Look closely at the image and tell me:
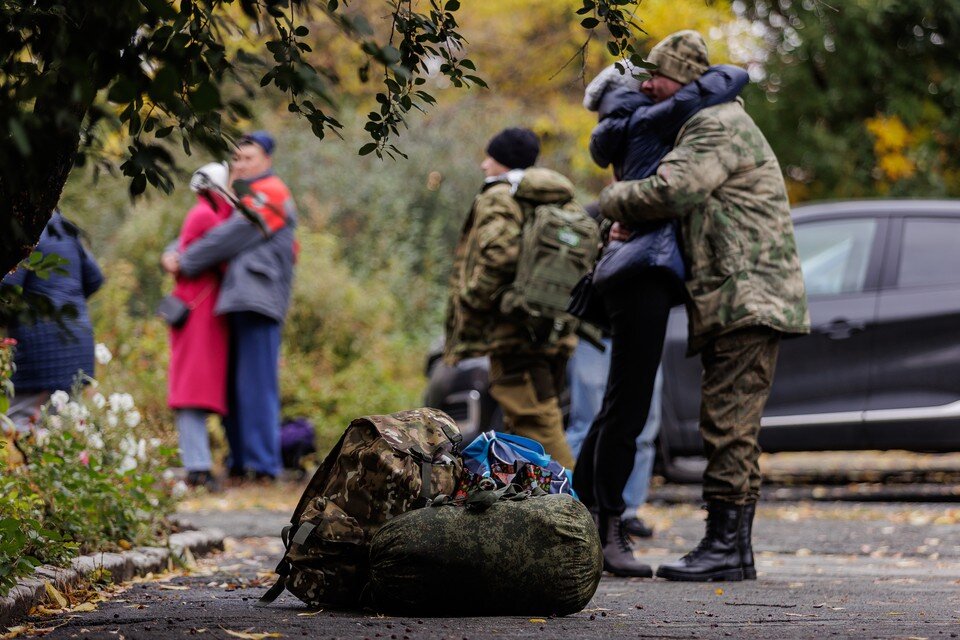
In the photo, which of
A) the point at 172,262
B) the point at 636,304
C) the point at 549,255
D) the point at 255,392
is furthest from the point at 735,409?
the point at 172,262

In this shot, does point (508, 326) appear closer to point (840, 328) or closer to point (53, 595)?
point (840, 328)

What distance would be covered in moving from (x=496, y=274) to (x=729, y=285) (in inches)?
65.8

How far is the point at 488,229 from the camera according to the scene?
6.69 metres

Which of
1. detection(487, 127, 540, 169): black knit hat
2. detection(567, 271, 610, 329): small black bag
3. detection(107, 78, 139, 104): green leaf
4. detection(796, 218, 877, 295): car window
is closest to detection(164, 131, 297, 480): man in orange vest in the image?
detection(487, 127, 540, 169): black knit hat

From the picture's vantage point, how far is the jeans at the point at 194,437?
916 centimetres

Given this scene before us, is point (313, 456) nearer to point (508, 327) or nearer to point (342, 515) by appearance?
point (508, 327)

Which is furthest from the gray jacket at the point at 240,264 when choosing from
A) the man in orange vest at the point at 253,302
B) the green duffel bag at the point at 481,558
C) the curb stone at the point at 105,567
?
the green duffel bag at the point at 481,558

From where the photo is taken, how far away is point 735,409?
5.27 meters

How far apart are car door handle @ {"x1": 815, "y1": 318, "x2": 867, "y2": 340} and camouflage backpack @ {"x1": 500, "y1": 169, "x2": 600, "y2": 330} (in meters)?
2.46

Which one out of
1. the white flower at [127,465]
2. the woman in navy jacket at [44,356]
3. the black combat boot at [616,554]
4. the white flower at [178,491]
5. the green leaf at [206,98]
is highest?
the green leaf at [206,98]

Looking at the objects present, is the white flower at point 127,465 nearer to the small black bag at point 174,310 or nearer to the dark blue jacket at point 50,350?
the dark blue jacket at point 50,350

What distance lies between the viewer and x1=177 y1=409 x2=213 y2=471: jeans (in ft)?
30.0

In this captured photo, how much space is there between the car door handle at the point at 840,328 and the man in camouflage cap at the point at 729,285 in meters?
3.34

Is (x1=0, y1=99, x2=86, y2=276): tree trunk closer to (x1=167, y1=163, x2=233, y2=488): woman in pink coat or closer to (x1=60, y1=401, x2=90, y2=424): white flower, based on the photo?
(x1=60, y1=401, x2=90, y2=424): white flower
